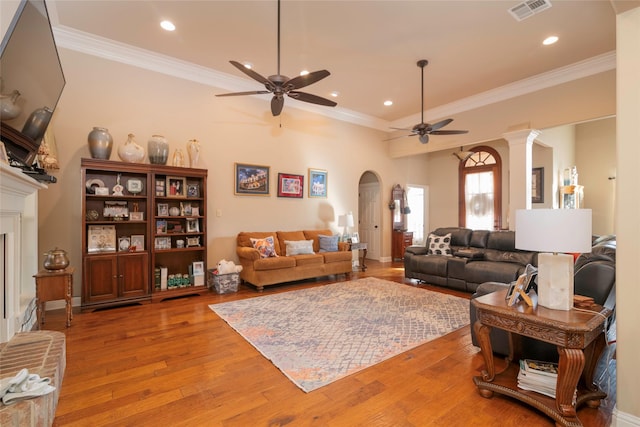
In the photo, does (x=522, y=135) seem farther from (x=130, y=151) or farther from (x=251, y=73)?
(x=130, y=151)

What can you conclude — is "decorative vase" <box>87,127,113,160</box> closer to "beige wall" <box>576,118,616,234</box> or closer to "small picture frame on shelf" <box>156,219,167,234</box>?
"small picture frame on shelf" <box>156,219,167,234</box>

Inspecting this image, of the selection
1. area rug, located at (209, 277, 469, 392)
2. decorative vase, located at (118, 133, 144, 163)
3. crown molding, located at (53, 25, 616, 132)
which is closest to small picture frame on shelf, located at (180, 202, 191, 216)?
decorative vase, located at (118, 133, 144, 163)

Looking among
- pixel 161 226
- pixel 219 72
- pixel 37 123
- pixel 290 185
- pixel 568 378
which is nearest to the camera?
pixel 568 378

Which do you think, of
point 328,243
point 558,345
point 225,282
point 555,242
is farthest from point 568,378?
point 328,243

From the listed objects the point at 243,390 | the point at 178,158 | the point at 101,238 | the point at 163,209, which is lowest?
the point at 243,390

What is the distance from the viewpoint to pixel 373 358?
247 centimetres

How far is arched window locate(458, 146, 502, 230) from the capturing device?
7555 millimetres

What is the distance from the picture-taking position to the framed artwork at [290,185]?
5747 mm

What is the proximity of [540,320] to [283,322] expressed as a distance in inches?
93.4

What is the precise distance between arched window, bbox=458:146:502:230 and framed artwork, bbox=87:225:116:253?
7.84m

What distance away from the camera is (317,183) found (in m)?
6.27

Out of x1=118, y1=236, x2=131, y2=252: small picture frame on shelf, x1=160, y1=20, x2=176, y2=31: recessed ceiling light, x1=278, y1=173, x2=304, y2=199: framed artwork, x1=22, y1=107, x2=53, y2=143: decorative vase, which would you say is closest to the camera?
x1=22, y1=107, x2=53, y2=143: decorative vase

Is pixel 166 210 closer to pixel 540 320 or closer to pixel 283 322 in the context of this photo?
pixel 283 322

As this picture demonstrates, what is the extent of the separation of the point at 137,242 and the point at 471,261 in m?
5.02
